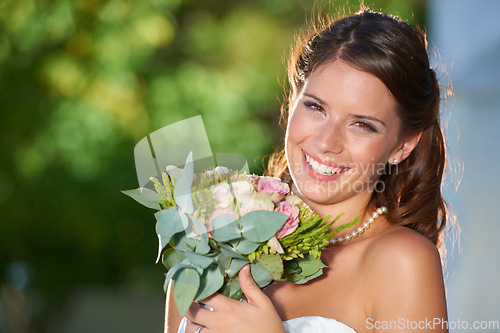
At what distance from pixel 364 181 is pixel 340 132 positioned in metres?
0.29

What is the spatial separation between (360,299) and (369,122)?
660mm

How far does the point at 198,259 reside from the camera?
172 cm

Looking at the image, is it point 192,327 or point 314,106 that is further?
point 314,106

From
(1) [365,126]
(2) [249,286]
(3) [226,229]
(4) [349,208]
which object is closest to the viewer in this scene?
(3) [226,229]

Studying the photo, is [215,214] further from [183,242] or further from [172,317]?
[172,317]

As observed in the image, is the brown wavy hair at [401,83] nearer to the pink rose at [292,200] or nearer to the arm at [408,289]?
the arm at [408,289]

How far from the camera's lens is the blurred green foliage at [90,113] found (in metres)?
5.84

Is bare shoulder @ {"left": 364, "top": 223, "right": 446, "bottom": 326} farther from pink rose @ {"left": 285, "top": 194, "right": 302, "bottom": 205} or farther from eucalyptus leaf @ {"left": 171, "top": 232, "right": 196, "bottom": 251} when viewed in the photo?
eucalyptus leaf @ {"left": 171, "top": 232, "right": 196, "bottom": 251}

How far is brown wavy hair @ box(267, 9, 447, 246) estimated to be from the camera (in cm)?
210

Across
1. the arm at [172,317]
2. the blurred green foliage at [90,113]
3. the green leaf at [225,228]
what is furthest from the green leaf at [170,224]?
the blurred green foliage at [90,113]

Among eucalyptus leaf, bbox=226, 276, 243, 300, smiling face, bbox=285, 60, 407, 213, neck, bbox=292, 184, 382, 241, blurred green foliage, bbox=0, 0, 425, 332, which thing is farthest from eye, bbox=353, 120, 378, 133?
blurred green foliage, bbox=0, 0, 425, 332

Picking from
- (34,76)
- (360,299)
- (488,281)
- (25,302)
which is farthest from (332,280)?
(25,302)

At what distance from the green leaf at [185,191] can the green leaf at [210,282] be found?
0.22 metres

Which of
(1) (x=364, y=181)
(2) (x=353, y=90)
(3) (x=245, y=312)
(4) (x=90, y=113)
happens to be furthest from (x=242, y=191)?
(4) (x=90, y=113)
